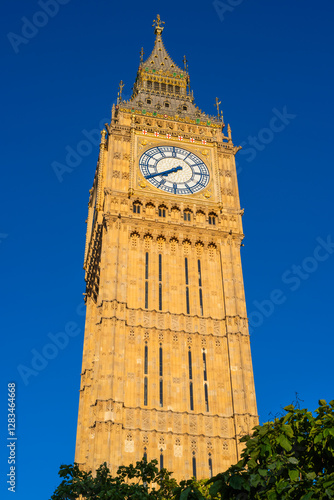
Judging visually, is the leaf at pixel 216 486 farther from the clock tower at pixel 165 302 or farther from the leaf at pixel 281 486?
the clock tower at pixel 165 302

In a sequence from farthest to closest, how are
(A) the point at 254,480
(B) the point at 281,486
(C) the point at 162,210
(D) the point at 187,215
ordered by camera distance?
(D) the point at 187,215 < (C) the point at 162,210 < (A) the point at 254,480 < (B) the point at 281,486

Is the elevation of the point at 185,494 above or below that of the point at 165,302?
below

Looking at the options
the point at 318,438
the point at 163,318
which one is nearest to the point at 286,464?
the point at 318,438

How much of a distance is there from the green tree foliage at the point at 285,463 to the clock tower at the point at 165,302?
81.0 ft

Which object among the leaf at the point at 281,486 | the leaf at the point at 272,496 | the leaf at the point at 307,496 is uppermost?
the leaf at the point at 281,486

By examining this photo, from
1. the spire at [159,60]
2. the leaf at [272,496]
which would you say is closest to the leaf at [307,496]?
the leaf at [272,496]

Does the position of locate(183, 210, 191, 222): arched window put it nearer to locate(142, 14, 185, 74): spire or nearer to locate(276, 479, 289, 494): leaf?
locate(142, 14, 185, 74): spire

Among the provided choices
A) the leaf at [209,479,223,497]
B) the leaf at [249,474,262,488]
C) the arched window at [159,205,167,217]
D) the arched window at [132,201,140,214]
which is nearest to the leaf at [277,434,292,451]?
the leaf at [249,474,262,488]

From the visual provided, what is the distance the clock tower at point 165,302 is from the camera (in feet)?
145

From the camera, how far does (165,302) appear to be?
165 ft

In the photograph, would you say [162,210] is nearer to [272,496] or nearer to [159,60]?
[159,60]

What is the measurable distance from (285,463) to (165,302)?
108 ft

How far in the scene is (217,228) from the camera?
5550cm

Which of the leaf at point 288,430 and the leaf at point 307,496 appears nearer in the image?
the leaf at point 307,496
